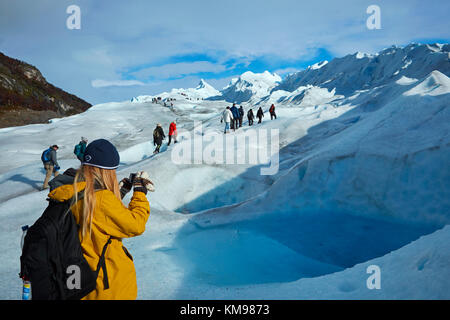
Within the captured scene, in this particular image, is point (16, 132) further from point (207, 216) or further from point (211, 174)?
point (207, 216)

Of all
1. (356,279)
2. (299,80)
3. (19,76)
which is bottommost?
(356,279)

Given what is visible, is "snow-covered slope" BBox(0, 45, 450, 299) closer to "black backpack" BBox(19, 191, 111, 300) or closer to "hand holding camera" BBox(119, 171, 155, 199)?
"hand holding camera" BBox(119, 171, 155, 199)

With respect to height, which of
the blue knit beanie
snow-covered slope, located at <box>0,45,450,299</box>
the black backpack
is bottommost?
snow-covered slope, located at <box>0,45,450,299</box>

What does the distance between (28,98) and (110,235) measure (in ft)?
153

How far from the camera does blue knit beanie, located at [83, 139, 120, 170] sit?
198 cm

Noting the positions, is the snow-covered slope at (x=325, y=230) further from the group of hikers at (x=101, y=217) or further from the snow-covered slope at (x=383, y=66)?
the snow-covered slope at (x=383, y=66)

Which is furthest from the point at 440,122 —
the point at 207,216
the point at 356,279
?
the point at 207,216

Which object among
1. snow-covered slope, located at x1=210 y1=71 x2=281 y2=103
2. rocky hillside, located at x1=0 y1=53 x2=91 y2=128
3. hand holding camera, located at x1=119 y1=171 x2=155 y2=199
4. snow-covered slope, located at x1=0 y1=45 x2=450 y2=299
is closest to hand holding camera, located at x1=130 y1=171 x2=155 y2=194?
hand holding camera, located at x1=119 y1=171 x2=155 y2=199

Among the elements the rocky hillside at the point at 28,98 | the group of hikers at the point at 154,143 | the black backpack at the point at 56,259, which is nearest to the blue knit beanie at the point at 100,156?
the group of hikers at the point at 154,143

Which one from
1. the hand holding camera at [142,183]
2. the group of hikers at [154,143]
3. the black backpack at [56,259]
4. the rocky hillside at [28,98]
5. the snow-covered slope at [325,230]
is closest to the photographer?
the black backpack at [56,259]

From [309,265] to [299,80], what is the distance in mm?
113515

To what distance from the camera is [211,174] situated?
11148 millimetres

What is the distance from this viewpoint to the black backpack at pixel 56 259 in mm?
1574

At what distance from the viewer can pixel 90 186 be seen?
Answer: 1.83 metres
